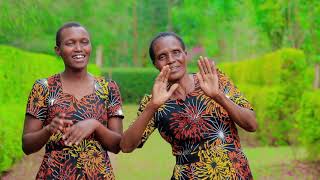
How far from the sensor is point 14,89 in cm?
1288

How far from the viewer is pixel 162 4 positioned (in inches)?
1879

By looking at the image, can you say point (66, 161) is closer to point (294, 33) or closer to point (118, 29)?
point (294, 33)

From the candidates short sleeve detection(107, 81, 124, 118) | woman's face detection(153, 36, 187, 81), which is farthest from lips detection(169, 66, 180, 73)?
short sleeve detection(107, 81, 124, 118)

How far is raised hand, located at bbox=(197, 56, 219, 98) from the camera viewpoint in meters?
3.61

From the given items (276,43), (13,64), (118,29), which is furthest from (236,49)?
(13,64)

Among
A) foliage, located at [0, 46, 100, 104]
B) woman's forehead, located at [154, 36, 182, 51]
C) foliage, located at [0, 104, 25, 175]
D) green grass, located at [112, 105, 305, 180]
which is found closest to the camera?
woman's forehead, located at [154, 36, 182, 51]

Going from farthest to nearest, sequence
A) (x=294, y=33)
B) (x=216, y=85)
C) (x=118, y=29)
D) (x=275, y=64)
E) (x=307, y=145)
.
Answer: (x=118, y=29)
(x=294, y=33)
(x=275, y=64)
(x=307, y=145)
(x=216, y=85)

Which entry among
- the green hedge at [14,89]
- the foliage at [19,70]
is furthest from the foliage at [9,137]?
the foliage at [19,70]

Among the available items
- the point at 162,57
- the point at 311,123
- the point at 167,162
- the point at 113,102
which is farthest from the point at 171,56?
the point at 167,162

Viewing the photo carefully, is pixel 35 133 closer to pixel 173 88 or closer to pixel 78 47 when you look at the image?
pixel 78 47

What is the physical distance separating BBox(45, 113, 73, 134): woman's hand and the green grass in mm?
6753

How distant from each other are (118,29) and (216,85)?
4182 centimetres

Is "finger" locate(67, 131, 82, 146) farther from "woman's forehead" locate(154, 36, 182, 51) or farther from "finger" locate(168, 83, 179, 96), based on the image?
"woman's forehead" locate(154, 36, 182, 51)

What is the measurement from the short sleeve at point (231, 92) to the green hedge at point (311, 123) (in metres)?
Answer: 6.38
